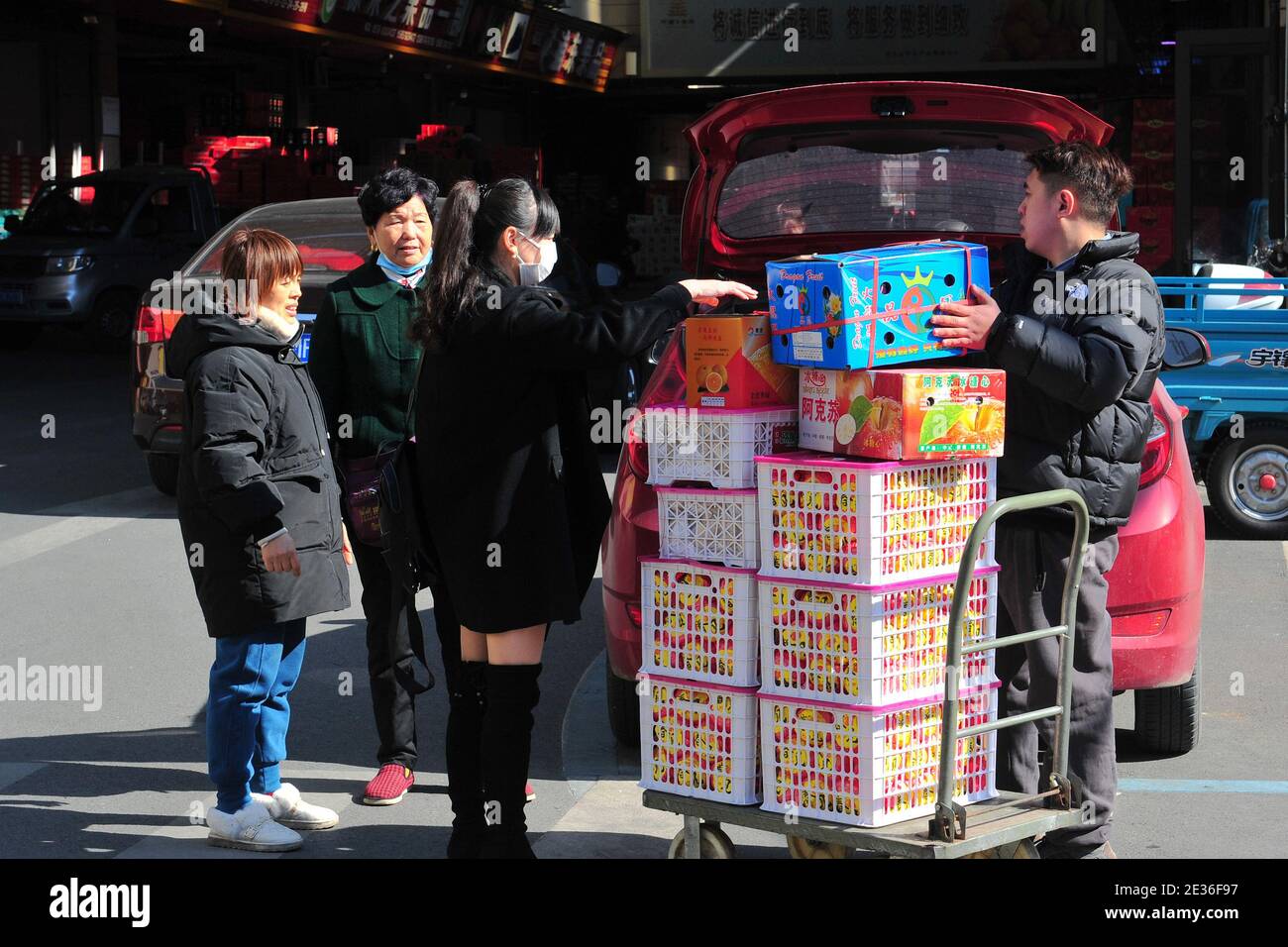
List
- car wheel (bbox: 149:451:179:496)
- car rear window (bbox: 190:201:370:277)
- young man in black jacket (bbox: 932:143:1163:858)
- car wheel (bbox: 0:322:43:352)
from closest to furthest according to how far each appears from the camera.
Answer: young man in black jacket (bbox: 932:143:1163:858)
car rear window (bbox: 190:201:370:277)
car wheel (bbox: 149:451:179:496)
car wheel (bbox: 0:322:43:352)

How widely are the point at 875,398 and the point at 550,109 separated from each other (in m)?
28.7

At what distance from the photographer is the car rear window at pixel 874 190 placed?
220 inches

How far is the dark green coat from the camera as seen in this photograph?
5098 mm

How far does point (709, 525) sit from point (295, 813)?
1.81m

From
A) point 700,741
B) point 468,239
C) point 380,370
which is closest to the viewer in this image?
point 700,741

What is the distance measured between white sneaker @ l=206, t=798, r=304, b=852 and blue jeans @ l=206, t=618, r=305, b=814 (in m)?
0.03

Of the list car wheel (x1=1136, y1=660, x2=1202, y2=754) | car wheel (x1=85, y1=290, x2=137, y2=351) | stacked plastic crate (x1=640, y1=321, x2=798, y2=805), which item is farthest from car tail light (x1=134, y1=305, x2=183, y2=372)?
car wheel (x1=85, y1=290, x2=137, y2=351)

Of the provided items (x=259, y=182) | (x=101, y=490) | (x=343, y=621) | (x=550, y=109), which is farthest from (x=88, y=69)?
(x=343, y=621)

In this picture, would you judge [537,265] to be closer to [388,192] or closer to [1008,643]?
[388,192]

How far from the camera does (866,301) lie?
3.56 metres

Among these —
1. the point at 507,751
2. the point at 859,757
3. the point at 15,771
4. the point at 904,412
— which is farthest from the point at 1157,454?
the point at 15,771

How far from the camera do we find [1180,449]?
5137mm

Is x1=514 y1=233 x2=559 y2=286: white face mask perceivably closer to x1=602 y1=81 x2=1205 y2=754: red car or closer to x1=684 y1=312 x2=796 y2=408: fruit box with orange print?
x1=684 y1=312 x2=796 y2=408: fruit box with orange print

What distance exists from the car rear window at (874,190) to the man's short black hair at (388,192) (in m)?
1.24
